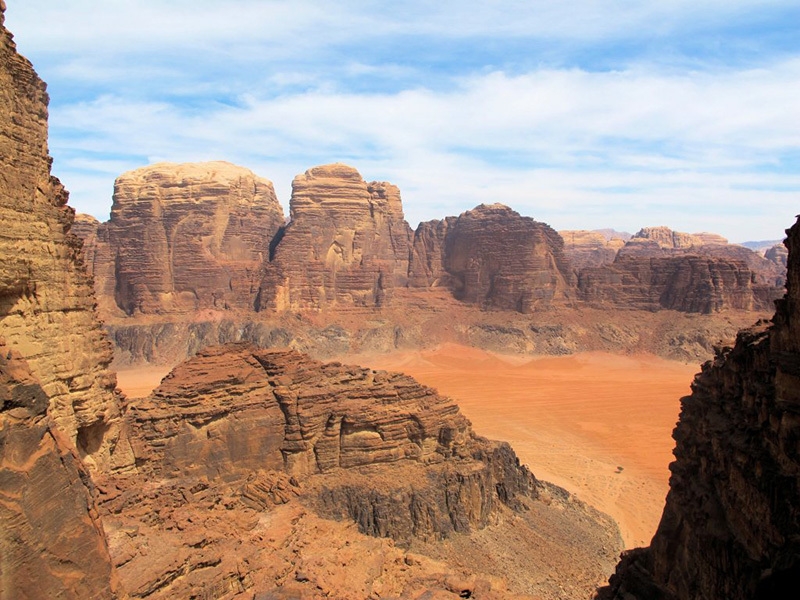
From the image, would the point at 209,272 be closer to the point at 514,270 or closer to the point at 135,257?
the point at 135,257

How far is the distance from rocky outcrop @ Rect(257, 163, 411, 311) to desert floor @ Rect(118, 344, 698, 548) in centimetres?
878

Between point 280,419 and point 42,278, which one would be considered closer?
point 42,278

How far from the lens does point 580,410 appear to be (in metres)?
45.6

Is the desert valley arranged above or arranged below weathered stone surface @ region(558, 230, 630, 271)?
below

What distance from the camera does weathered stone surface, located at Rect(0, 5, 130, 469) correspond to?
47.0 ft

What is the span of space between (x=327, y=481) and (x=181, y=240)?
165 feet

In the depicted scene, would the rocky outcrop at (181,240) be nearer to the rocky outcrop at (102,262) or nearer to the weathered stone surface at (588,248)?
the rocky outcrop at (102,262)

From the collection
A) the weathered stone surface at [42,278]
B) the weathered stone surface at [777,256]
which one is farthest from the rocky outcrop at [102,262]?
the weathered stone surface at [777,256]

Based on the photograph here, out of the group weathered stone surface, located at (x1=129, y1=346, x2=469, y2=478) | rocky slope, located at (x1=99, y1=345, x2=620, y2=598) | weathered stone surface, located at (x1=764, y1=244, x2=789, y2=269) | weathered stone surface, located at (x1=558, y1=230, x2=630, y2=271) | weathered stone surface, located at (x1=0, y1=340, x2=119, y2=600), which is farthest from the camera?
weathered stone surface, located at (x1=764, y1=244, x2=789, y2=269)

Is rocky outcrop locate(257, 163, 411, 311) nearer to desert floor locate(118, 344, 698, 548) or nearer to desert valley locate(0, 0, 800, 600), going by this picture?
desert floor locate(118, 344, 698, 548)

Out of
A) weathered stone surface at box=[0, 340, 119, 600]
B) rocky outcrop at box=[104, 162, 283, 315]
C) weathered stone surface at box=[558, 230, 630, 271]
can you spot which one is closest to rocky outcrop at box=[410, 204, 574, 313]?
rocky outcrop at box=[104, 162, 283, 315]

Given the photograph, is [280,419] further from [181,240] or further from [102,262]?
[102,262]

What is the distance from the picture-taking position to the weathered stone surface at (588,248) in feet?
369

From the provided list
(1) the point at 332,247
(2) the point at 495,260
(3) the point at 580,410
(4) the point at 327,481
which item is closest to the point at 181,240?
(1) the point at 332,247
